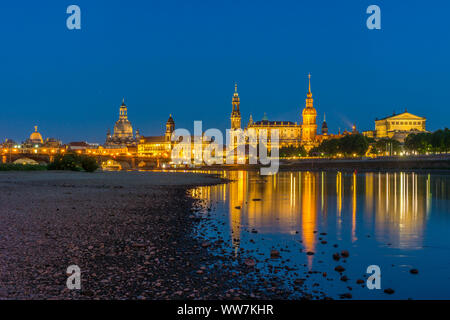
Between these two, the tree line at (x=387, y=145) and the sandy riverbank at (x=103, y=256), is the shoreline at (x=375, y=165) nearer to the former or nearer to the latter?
the tree line at (x=387, y=145)

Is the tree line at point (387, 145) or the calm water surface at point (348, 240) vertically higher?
the tree line at point (387, 145)

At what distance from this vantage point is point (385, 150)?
171375 millimetres

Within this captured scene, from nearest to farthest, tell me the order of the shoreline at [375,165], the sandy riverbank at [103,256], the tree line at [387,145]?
the sandy riverbank at [103,256]
the shoreline at [375,165]
the tree line at [387,145]

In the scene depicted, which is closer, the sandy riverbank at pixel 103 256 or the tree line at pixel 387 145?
the sandy riverbank at pixel 103 256

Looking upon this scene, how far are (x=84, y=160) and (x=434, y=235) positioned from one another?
69105mm

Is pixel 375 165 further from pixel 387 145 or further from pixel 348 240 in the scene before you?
pixel 348 240

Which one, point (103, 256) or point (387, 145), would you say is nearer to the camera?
point (103, 256)

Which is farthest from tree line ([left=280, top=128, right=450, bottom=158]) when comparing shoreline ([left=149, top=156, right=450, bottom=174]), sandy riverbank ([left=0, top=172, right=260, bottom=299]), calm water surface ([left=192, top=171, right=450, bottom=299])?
sandy riverbank ([left=0, top=172, right=260, bottom=299])

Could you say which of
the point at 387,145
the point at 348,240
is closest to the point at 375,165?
the point at 387,145

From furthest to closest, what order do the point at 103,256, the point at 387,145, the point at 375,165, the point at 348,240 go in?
the point at 387,145, the point at 375,165, the point at 348,240, the point at 103,256

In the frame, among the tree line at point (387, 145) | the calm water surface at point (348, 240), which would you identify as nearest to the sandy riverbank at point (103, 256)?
the calm water surface at point (348, 240)

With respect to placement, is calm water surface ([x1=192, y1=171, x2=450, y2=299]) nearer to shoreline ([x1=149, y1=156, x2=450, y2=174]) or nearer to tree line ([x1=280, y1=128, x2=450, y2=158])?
shoreline ([x1=149, y1=156, x2=450, y2=174])

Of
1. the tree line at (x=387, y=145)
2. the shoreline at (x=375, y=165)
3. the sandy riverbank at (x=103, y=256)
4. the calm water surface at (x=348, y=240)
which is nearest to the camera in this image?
the sandy riverbank at (x=103, y=256)

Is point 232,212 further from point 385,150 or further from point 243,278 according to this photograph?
point 385,150
